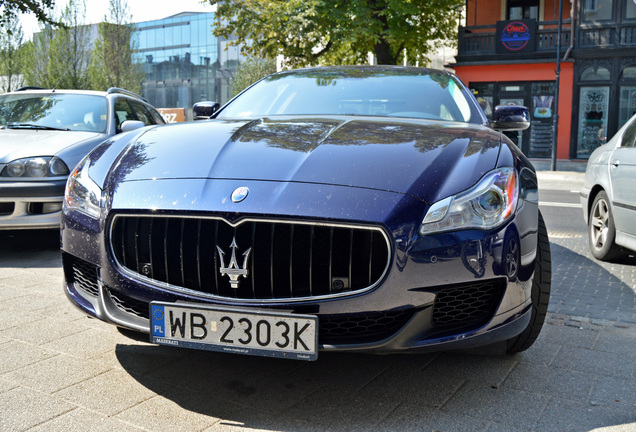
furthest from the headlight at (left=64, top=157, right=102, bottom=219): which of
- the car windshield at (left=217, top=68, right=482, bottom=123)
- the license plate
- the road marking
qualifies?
the road marking

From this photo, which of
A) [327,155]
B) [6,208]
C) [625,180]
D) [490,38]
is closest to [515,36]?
[490,38]

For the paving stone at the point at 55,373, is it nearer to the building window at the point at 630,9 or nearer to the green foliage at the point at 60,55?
the building window at the point at 630,9

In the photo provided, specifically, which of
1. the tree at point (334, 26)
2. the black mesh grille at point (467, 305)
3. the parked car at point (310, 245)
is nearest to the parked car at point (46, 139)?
the parked car at point (310, 245)

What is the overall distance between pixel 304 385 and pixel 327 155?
100cm

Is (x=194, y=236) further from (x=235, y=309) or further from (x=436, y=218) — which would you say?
(x=436, y=218)

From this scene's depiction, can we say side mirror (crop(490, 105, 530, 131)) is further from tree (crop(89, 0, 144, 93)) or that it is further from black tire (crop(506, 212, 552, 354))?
tree (crop(89, 0, 144, 93))

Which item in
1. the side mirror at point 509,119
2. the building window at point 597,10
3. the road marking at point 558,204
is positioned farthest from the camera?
the building window at point 597,10

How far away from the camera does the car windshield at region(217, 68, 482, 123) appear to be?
3900mm

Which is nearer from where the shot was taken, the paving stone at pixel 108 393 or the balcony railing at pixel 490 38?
the paving stone at pixel 108 393

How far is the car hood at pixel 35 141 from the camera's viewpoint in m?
5.57

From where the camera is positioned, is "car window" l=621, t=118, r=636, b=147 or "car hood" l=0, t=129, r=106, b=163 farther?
"car hood" l=0, t=129, r=106, b=163

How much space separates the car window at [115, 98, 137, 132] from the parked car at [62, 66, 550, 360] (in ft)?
14.1

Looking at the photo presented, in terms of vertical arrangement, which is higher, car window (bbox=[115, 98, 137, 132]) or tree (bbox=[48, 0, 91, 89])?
tree (bbox=[48, 0, 91, 89])

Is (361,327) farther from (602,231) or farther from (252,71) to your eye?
(252,71)
